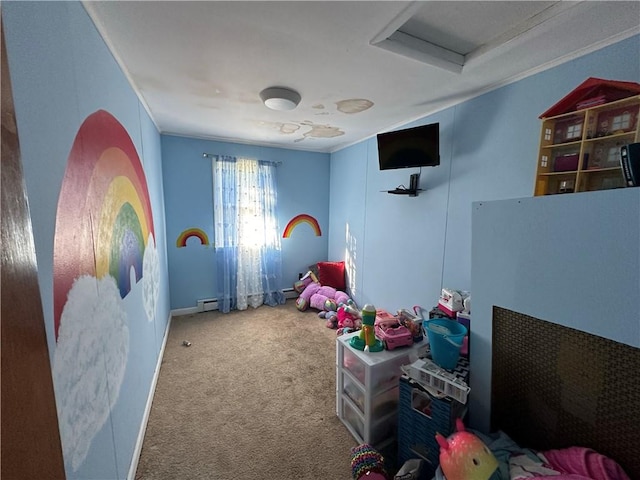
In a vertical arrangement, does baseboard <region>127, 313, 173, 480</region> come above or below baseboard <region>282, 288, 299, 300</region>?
below

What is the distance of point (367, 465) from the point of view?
1.40 meters

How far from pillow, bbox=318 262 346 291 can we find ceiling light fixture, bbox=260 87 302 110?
237 centimetres

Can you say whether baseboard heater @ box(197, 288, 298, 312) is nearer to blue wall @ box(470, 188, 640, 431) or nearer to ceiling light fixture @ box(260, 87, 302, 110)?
ceiling light fixture @ box(260, 87, 302, 110)

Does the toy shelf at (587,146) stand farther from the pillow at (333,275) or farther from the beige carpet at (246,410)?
the pillow at (333,275)

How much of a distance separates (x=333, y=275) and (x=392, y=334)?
2164mm

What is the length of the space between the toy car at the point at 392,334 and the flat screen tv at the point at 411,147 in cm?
137

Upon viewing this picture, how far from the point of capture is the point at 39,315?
598 mm

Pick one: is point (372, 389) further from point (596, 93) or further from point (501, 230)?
point (596, 93)

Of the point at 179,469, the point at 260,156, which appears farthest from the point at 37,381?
the point at 260,156

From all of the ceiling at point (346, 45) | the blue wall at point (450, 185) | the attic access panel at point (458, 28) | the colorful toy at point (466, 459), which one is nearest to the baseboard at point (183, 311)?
the blue wall at point (450, 185)

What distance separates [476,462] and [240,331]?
102 inches

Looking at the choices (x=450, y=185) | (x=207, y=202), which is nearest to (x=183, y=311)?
(x=207, y=202)

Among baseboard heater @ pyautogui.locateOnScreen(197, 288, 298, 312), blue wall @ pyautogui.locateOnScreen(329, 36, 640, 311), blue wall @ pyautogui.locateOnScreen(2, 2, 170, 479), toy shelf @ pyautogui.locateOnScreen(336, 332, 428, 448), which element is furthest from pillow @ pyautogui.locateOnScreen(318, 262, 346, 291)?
blue wall @ pyautogui.locateOnScreen(2, 2, 170, 479)

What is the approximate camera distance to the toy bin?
4.20 ft
